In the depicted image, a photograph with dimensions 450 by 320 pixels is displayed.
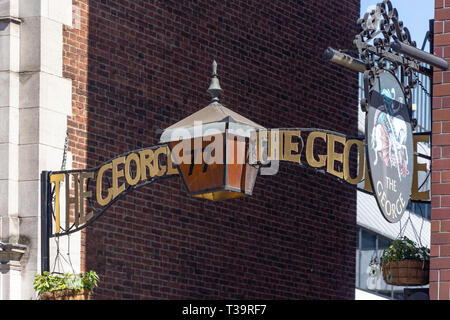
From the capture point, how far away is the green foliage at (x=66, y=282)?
13203 millimetres

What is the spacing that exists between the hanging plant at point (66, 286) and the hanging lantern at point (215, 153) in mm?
1925

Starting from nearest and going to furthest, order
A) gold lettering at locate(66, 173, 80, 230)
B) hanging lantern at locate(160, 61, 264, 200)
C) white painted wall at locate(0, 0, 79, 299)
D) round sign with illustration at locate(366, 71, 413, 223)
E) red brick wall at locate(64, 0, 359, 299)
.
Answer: round sign with illustration at locate(366, 71, 413, 223) < hanging lantern at locate(160, 61, 264, 200) < gold lettering at locate(66, 173, 80, 230) < white painted wall at locate(0, 0, 79, 299) < red brick wall at locate(64, 0, 359, 299)

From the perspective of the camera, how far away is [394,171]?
1137 cm

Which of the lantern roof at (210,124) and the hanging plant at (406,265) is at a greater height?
the lantern roof at (210,124)

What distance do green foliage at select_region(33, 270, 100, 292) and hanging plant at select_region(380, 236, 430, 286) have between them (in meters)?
3.33

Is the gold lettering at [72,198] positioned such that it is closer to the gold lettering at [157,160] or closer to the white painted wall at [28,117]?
the white painted wall at [28,117]

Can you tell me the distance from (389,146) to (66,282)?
4154 mm

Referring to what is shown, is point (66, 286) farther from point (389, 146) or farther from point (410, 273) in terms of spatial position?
point (389, 146)

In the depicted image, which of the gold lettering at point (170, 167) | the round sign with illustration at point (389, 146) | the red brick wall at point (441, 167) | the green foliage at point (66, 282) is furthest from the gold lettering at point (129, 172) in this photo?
the red brick wall at point (441, 167)

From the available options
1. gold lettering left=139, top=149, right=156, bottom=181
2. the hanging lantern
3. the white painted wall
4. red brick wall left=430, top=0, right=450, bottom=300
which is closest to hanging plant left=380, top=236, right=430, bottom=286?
red brick wall left=430, top=0, right=450, bottom=300

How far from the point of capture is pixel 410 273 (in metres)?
12.4

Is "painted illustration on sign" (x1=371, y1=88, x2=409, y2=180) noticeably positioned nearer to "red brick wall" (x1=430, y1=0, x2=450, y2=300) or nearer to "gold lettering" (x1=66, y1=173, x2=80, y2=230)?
"red brick wall" (x1=430, y1=0, x2=450, y2=300)

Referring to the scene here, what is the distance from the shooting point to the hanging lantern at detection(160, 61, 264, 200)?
470 inches

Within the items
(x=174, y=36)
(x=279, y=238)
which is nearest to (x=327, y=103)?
(x=279, y=238)
